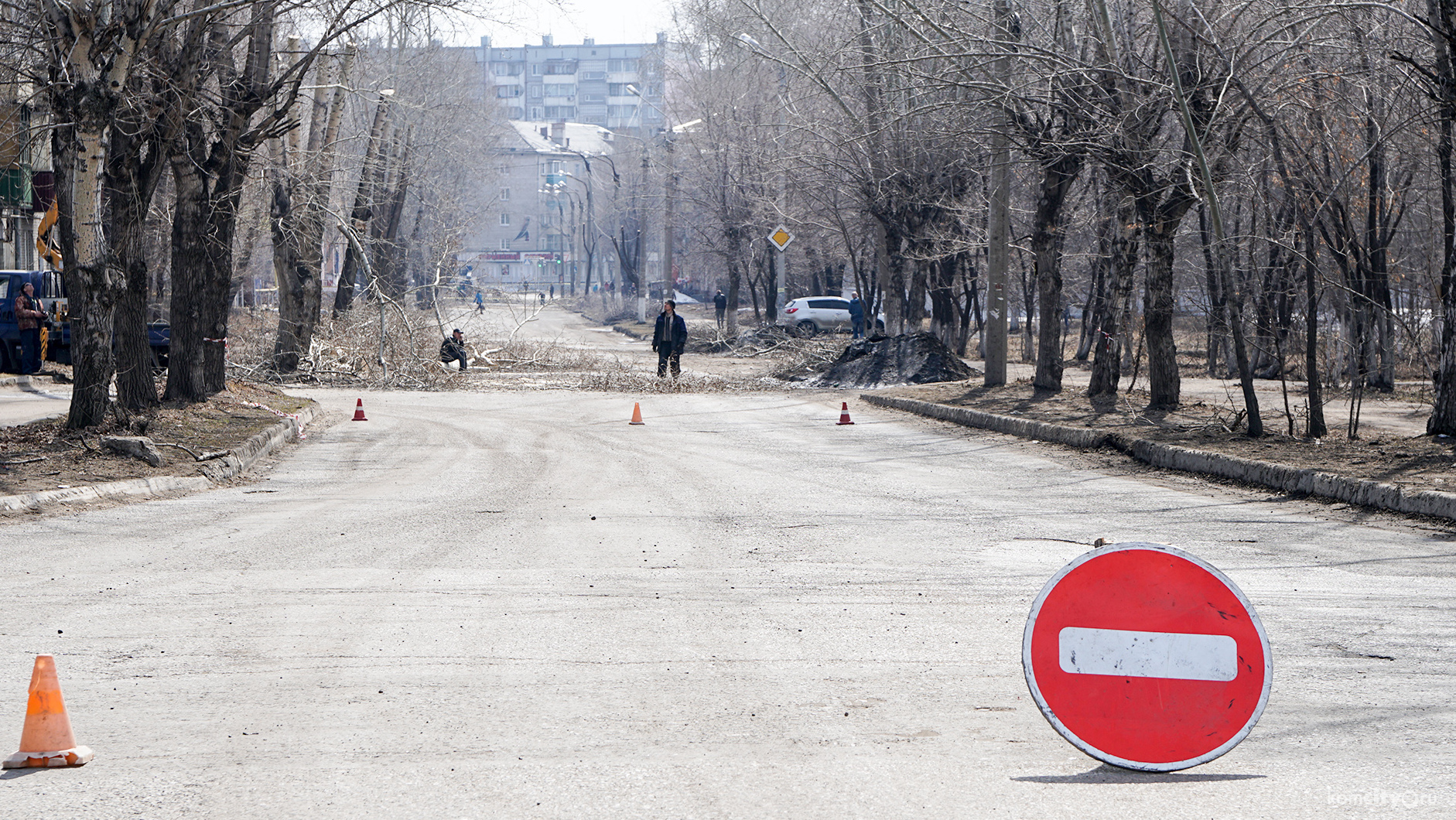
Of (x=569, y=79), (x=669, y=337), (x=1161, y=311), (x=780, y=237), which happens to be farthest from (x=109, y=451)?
(x=569, y=79)

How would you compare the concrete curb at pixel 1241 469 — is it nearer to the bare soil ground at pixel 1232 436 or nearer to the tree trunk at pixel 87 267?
the bare soil ground at pixel 1232 436

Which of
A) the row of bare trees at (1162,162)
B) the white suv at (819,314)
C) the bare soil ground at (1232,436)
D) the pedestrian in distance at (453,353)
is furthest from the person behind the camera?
the white suv at (819,314)

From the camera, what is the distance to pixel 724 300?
53.0 meters

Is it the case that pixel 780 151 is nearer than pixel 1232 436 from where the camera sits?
No

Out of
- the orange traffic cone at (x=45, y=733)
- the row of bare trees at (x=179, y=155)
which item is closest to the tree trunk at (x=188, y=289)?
the row of bare trees at (x=179, y=155)

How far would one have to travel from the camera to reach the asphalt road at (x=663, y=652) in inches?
162

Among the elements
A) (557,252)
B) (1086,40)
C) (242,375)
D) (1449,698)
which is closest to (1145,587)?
(1449,698)

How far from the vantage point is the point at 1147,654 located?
3.92 metres

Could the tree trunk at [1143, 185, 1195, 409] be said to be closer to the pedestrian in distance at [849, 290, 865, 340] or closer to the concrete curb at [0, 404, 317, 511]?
the concrete curb at [0, 404, 317, 511]

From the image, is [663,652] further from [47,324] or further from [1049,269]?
[47,324]

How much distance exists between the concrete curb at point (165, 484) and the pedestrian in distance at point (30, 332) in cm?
1122

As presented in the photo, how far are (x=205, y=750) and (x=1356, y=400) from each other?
1316 cm

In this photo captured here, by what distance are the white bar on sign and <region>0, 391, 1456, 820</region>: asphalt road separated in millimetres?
443

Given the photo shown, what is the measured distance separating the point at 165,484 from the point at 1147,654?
32.7ft
